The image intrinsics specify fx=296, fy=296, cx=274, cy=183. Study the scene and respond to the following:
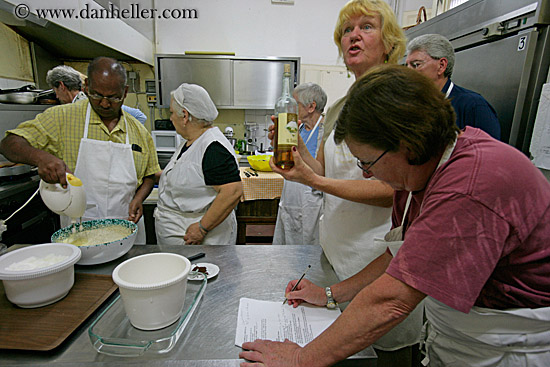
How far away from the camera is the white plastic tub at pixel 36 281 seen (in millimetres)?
758

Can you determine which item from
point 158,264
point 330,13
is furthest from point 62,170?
point 330,13

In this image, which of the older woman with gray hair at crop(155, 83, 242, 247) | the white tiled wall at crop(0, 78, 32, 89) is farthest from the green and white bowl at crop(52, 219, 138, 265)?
the white tiled wall at crop(0, 78, 32, 89)

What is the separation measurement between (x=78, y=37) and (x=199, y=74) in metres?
1.63

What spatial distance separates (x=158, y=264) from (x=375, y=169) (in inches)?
27.0

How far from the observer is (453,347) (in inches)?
29.9

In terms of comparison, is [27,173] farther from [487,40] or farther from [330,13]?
[330,13]

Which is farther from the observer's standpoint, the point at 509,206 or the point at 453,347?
the point at 453,347

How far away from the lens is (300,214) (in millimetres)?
2404

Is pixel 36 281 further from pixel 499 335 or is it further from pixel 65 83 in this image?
pixel 65 83

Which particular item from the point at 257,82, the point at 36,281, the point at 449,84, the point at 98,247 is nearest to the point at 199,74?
the point at 257,82

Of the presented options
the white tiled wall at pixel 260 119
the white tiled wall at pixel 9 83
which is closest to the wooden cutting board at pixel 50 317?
the white tiled wall at pixel 9 83

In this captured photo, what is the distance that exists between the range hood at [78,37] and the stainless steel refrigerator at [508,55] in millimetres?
3202

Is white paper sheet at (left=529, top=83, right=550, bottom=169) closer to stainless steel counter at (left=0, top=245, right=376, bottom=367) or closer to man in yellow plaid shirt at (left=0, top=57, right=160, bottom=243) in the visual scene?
stainless steel counter at (left=0, top=245, right=376, bottom=367)

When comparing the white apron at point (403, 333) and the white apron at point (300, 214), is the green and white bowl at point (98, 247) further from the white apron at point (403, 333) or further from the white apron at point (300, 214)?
the white apron at point (300, 214)
